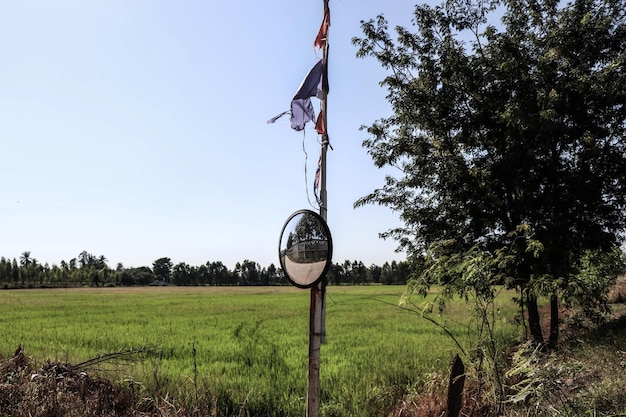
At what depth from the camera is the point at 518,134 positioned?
8.62m

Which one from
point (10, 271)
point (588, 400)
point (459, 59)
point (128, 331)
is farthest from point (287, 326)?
point (10, 271)

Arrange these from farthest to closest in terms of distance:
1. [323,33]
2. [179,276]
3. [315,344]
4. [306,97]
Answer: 1. [179,276]
2. [323,33]
3. [306,97]
4. [315,344]

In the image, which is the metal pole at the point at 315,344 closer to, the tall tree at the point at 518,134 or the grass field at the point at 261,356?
the grass field at the point at 261,356

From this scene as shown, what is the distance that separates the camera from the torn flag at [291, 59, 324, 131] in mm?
4141

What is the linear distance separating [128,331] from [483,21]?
13.6 metres

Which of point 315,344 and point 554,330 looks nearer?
point 315,344

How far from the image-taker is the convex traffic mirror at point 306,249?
3510 mm

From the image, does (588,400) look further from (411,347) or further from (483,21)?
(483,21)

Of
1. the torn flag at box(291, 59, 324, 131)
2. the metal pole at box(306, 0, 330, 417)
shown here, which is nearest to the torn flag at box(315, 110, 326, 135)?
the torn flag at box(291, 59, 324, 131)

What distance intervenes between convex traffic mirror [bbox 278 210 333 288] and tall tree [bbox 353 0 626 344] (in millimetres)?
5350

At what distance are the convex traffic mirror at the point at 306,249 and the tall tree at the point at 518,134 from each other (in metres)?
5.35

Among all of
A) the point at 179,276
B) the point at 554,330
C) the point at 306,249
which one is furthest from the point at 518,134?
the point at 179,276

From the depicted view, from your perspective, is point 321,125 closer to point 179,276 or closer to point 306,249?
point 306,249

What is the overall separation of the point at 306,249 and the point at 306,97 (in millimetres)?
1487
